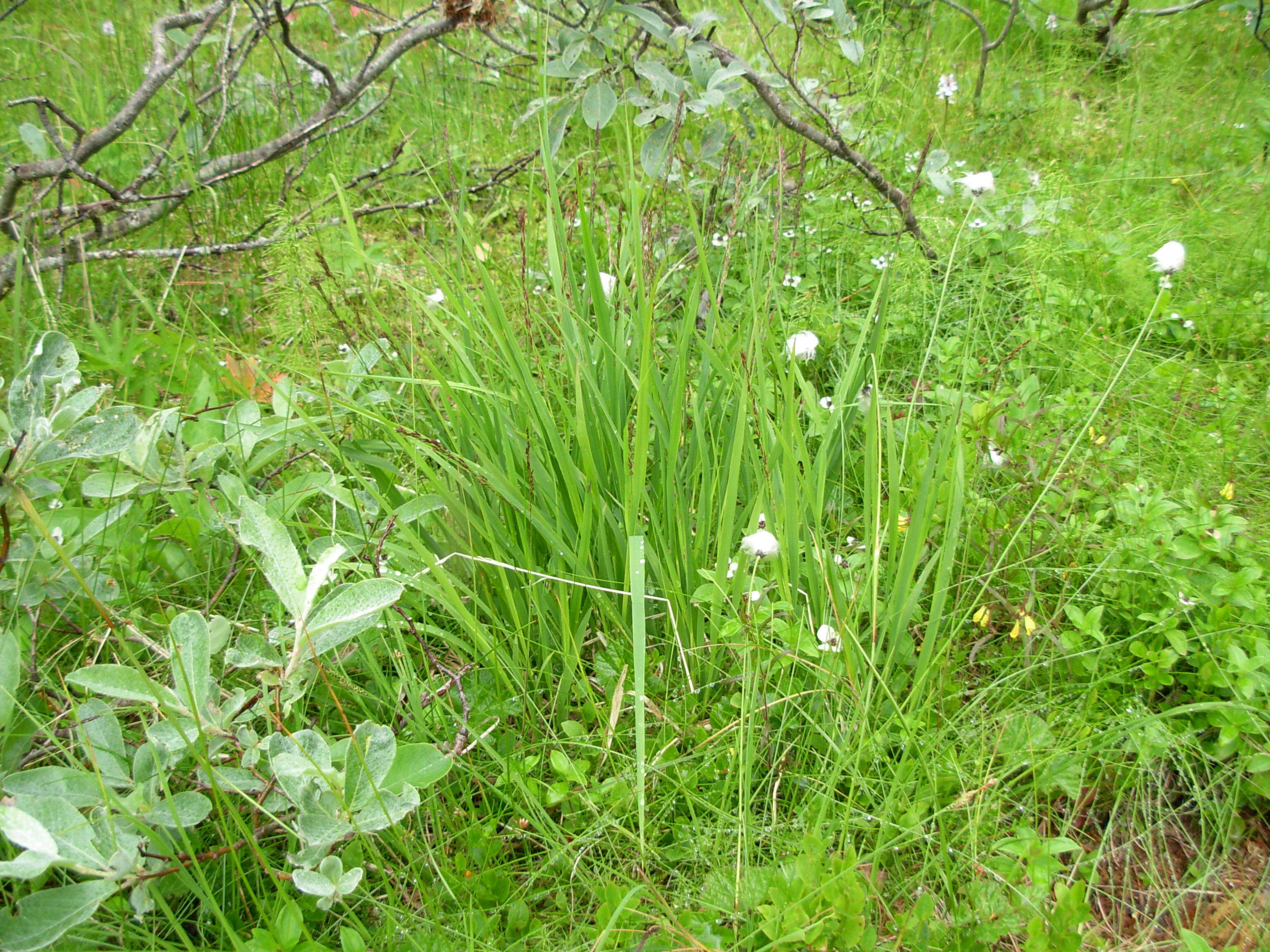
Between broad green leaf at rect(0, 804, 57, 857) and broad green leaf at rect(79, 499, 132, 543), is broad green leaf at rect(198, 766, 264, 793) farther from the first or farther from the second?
broad green leaf at rect(79, 499, 132, 543)

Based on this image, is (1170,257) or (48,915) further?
(1170,257)

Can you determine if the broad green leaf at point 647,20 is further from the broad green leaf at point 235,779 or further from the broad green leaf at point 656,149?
the broad green leaf at point 235,779

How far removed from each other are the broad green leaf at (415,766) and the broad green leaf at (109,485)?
27.9 inches

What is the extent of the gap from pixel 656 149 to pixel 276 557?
1359 mm

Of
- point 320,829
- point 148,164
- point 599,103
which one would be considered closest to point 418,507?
point 320,829

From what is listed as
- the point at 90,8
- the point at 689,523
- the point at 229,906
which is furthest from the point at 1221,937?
the point at 90,8

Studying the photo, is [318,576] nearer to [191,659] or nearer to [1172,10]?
[191,659]

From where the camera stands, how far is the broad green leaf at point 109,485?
52.9 inches

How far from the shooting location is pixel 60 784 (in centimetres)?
102

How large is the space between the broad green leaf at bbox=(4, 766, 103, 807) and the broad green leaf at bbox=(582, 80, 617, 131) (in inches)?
62.2

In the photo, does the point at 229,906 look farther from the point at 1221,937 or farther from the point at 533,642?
the point at 1221,937

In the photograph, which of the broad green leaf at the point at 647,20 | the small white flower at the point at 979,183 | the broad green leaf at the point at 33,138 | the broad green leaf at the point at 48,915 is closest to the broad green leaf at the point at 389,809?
the broad green leaf at the point at 48,915

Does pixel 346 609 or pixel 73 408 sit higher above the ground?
pixel 73 408

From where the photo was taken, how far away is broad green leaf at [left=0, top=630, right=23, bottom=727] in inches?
40.9
